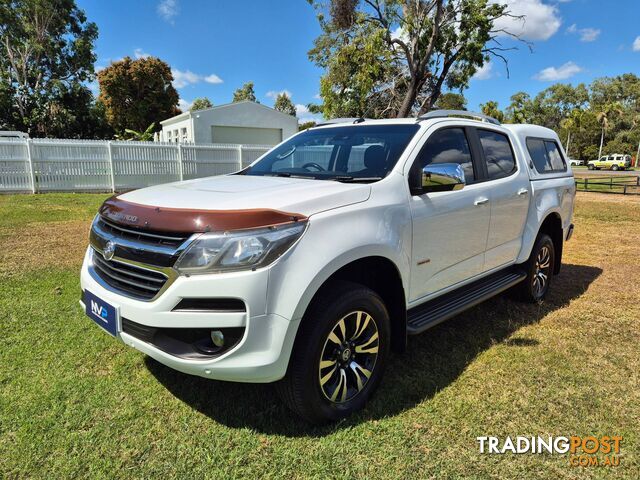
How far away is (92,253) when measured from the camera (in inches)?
113

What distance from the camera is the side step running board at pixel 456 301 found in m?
3.06

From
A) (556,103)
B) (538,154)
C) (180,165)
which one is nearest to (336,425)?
(538,154)

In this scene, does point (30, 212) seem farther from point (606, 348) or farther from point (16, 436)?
point (606, 348)

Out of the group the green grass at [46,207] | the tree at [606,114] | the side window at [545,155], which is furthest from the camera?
the tree at [606,114]

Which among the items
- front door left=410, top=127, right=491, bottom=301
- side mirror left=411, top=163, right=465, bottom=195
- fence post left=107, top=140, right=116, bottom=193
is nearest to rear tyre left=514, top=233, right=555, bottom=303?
front door left=410, top=127, right=491, bottom=301

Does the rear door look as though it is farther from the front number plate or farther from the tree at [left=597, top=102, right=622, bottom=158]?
the tree at [left=597, top=102, right=622, bottom=158]

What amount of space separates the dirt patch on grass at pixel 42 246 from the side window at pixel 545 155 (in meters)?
5.75

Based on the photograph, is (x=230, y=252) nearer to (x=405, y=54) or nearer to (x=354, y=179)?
(x=354, y=179)

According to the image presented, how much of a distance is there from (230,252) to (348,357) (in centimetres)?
100

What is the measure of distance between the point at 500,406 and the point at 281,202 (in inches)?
77.0

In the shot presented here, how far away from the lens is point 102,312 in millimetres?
2520

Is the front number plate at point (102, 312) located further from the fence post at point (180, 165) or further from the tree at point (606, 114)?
the tree at point (606, 114)

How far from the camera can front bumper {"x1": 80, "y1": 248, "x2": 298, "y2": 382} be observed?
2107 mm

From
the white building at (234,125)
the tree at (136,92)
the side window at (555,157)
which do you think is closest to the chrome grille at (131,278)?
the side window at (555,157)
